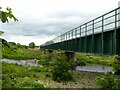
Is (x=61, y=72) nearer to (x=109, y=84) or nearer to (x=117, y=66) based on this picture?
(x=117, y=66)

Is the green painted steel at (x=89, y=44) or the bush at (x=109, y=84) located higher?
the green painted steel at (x=89, y=44)

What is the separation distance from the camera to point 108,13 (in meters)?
22.9

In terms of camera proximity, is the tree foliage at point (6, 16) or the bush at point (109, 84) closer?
the tree foliage at point (6, 16)

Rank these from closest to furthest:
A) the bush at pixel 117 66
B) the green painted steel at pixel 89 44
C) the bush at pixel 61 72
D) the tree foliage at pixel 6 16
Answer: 1. the tree foliage at pixel 6 16
2. the bush at pixel 117 66
3. the bush at pixel 61 72
4. the green painted steel at pixel 89 44

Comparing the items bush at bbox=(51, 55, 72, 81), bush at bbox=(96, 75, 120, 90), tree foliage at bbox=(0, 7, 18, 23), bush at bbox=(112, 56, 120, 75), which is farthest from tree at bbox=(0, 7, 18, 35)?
bush at bbox=(51, 55, 72, 81)

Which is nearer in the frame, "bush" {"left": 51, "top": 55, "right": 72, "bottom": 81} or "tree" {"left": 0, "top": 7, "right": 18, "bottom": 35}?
"tree" {"left": 0, "top": 7, "right": 18, "bottom": 35}

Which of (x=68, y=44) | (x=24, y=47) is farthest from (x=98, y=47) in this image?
(x=24, y=47)

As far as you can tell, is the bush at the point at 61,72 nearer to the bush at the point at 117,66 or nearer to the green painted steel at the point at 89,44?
the green painted steel at the point at 89,44

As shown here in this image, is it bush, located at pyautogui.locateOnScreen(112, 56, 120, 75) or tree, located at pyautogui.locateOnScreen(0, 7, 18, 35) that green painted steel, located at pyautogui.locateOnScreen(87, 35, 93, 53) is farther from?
tree, located at pyautogui.locateOnScreen(0, 7, 18, 35)

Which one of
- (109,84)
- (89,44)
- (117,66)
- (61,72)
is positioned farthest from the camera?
(89,44)

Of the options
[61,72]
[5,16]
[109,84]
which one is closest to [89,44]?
[61,72]

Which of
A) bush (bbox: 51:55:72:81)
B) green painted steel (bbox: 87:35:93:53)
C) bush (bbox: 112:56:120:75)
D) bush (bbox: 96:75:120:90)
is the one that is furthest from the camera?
green painted steel (bbox: 87:35:93:53)

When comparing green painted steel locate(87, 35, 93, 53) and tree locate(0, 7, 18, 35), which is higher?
green painted steel locate(87, 35, 93, 53)

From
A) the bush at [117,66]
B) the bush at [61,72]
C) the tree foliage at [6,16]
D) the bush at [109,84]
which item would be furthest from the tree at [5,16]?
the bush at [61,72]
